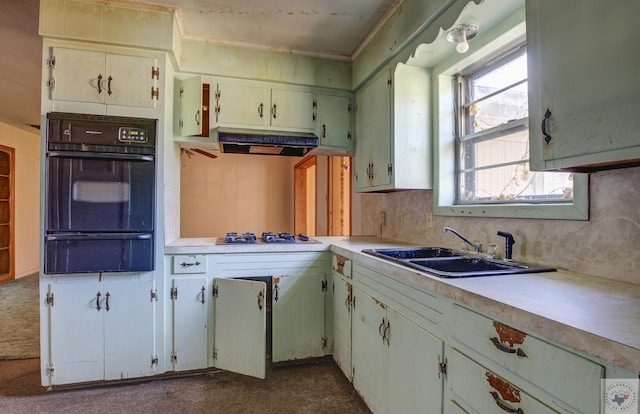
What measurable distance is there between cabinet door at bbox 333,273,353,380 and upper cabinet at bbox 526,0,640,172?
4.68 feet

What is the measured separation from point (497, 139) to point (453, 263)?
77 centimetres

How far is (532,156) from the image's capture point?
1188mm

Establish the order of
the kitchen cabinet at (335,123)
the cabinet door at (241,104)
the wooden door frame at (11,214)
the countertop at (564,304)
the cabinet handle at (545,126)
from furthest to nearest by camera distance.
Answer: the wooden door frame at (11,214)
the kitchen cabinet at (335,123)
the cabinet door at (241,104)
the cabinet handle at (545,126)
the countertop at (564,304)

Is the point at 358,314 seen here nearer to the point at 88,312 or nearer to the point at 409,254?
the point at 409,254

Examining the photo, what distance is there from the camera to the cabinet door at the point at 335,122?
285cm

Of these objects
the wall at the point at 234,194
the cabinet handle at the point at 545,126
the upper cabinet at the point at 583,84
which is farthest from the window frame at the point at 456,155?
the wall at the point at 234,194

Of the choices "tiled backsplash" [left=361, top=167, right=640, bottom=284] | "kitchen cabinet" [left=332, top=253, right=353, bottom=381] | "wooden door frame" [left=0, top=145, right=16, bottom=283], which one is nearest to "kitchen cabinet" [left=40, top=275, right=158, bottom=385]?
→ "kitchen cabinet" [left=332, top=253, right=353, bottom=381]

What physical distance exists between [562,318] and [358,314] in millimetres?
1332

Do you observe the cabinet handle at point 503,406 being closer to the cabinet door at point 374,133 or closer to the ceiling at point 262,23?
the cabinet door at point 374,133

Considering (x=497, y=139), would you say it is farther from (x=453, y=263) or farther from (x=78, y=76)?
(x=78, y=76)

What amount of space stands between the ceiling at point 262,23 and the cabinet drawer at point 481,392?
2083 millimetres

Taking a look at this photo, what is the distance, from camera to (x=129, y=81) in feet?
7.22

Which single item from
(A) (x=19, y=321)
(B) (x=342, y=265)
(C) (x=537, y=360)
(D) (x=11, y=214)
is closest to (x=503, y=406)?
(C) (x=537, y=360)

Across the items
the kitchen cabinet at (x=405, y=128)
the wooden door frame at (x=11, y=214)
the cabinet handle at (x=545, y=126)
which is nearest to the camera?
the cabinet handle at (x=545, y=126)
